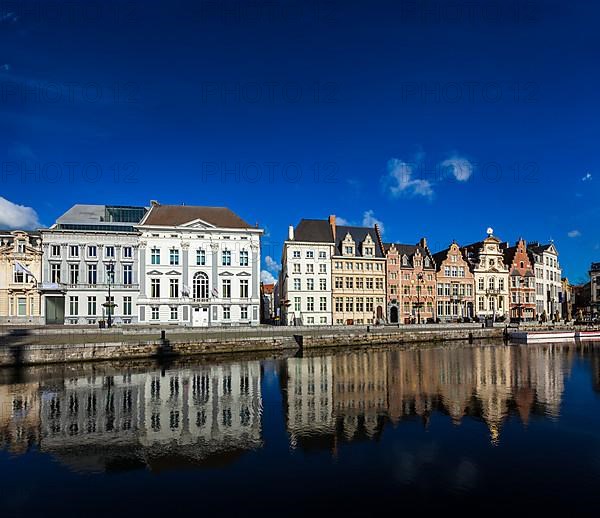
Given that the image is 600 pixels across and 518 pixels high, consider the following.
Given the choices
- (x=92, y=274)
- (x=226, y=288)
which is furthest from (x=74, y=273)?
(x=226, y=288)

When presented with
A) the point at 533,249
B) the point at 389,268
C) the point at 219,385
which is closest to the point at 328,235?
the point at 389,268

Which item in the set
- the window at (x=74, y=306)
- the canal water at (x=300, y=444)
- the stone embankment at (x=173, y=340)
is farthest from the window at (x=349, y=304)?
the window at (x=74, y=306)

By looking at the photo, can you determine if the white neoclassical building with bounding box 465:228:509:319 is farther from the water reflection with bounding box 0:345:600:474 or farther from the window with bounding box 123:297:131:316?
the window with bounding box 123:297:131:316

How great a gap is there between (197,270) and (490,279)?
47.7m

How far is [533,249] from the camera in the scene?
80875mm

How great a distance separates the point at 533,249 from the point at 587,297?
2947 centimetres

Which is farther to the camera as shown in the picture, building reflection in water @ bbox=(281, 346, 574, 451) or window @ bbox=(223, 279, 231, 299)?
window @ bbox=(223, 279, 231, 299)

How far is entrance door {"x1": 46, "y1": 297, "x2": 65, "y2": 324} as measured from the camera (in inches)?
1949

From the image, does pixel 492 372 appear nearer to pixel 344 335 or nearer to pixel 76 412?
pixel 344 335

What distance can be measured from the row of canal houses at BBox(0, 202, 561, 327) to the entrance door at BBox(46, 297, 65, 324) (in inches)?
4.1

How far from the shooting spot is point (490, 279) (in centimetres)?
7100

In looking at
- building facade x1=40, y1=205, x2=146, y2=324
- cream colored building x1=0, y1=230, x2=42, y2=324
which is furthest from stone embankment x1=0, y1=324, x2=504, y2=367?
building facade x1=40, y1=205, x2=146, y2=324

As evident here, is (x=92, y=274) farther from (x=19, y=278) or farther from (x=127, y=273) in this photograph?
(x=19, y=278)

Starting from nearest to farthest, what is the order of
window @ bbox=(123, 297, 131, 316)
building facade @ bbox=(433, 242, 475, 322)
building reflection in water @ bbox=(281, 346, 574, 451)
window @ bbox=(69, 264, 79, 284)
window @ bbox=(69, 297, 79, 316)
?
building reflection in water @ bbox=(281, 346, 574, 451) < window @ bbox=(69, 297, 79, 316) < window @ bbox=(69, 264, 79, 284) < window @ bbox=(123, 297, 131, 316) < building facade @ bbox=(433, 242, 475, 322)
